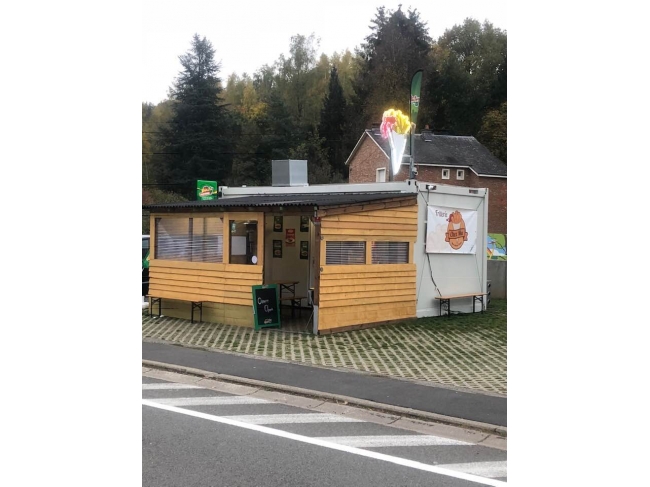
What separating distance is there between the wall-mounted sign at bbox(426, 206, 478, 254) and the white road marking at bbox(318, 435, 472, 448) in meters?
8.13

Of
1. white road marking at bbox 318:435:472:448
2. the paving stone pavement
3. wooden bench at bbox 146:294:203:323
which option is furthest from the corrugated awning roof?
white road marking at bbox 318:435:472:448

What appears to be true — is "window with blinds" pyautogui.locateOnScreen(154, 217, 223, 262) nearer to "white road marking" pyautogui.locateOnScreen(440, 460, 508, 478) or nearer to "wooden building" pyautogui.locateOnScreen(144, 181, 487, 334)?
"wooden building" pyautogui.locateOnScreen(144, 181, 487, 334)

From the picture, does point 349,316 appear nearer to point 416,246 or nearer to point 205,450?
point 416,246

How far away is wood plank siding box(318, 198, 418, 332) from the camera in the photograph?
11.3 m

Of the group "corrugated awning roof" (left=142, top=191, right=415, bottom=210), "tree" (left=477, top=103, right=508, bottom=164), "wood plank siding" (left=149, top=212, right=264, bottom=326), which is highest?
"tree" (left=477, top=103, right=508, bottom=164)

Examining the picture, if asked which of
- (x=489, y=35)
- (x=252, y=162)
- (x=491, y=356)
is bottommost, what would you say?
(x=491, y=356)

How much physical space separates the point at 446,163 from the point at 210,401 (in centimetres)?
3103

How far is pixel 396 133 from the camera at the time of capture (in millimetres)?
16734

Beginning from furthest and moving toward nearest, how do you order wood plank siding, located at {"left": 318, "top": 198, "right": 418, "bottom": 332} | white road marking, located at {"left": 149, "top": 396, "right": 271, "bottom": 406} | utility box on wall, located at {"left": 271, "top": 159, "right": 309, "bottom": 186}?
utility box on wall, located at {"left": 271, "top": 159, "right": 309, "bottom": 186}, wood plank siding, located at {"left": 318, "top": 198, "right": 418, "bottom": 332}, white road marking, located at {"left": 149, "top": 396, "right": 271, "bottom": 406}

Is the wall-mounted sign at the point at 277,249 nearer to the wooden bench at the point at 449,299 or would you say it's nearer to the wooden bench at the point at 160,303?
the wooden bench at the point at 160,303

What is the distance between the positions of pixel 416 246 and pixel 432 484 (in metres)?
9.08

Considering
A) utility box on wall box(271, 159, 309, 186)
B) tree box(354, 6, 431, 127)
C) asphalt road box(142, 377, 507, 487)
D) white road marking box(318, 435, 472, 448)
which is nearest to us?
asphalt road box(142, 377, 507, 487)
